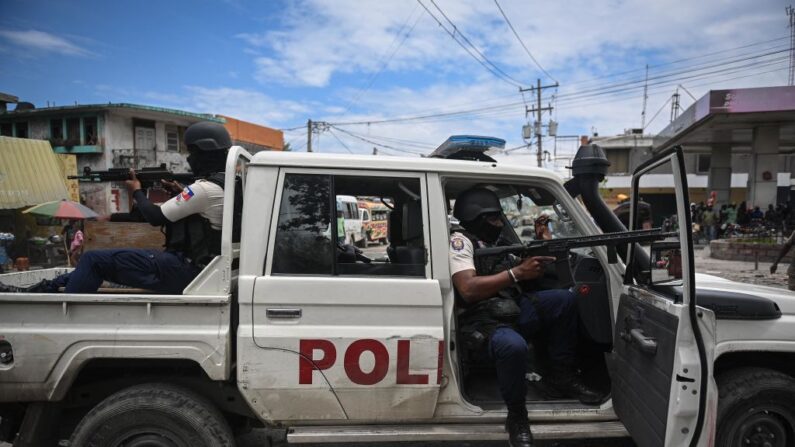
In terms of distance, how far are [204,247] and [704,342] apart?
9.06 ft

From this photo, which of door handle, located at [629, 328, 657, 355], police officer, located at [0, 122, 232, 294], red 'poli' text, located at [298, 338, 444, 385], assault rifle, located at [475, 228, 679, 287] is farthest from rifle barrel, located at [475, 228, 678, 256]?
police officer, located at [0, 122, 232, 294]

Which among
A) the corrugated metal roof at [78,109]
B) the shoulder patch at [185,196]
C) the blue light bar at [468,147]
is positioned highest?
the corrugated metal roof at [78,109]

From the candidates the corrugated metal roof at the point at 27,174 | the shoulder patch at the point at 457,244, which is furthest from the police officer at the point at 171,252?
the corrugated metal roof at the point at 27,174

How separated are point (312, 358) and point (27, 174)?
19559 millimetres

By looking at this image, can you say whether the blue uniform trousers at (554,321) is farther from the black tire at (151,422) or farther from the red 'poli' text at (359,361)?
the black tire at (151,422)

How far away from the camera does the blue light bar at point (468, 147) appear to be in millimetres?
3080

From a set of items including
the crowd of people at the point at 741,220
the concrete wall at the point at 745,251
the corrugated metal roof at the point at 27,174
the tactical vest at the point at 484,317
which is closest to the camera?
the tactical vest at the point at 484,317

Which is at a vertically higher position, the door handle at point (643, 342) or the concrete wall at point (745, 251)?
the door handle at point (643, 342)

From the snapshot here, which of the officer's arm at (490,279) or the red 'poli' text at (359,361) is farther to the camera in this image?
the officer's arm at (490,279)

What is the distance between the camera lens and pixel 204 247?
2.83 metres

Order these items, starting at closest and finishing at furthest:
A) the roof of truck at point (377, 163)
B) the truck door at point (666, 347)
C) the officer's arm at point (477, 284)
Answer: the truck door at point (666, 347), the roof of truck at point (377, 163), the officer's arm at point (477, 284)

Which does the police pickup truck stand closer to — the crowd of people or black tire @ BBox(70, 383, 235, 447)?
black tire @ BBox(70, 383, 235, 447)

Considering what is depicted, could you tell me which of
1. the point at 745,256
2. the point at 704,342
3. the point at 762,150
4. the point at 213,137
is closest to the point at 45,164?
the point at 213,137

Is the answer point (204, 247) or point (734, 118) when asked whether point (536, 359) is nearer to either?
point (204, 247)
